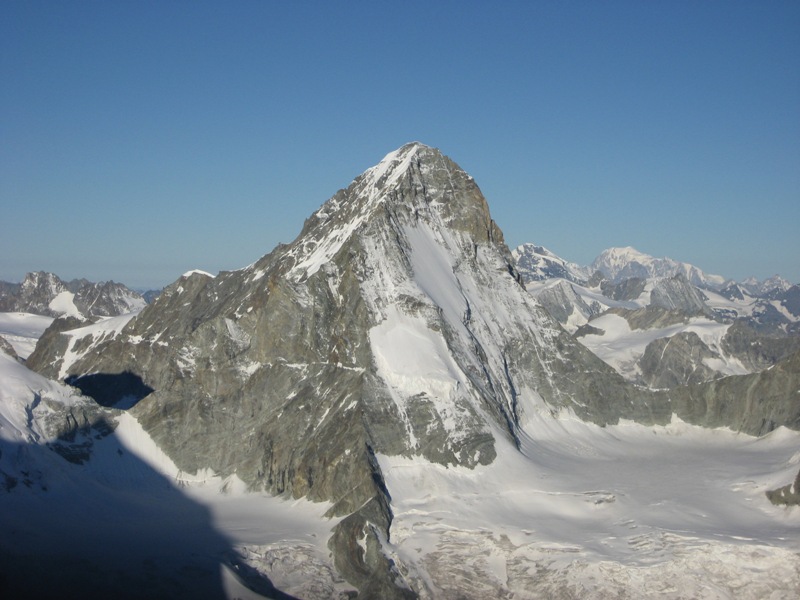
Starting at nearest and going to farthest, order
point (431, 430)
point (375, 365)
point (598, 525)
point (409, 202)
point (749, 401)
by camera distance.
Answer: point (598, 525) → point (431, 430) → point (375, 365) → point (749, 401) → point (409, 202)

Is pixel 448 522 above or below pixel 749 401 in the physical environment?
below

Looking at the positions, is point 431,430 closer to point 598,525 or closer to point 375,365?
point 375,365

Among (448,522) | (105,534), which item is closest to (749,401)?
(448,522)

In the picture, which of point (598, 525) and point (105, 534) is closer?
point (598, 525)

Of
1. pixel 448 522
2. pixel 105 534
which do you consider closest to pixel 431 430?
pixel 448 522

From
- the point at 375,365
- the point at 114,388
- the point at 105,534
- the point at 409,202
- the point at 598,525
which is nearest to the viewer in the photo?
the point at 598,525

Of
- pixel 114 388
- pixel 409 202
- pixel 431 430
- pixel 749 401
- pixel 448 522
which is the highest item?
pixel 409 202

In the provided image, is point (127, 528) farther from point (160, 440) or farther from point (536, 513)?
point (536, 513)
